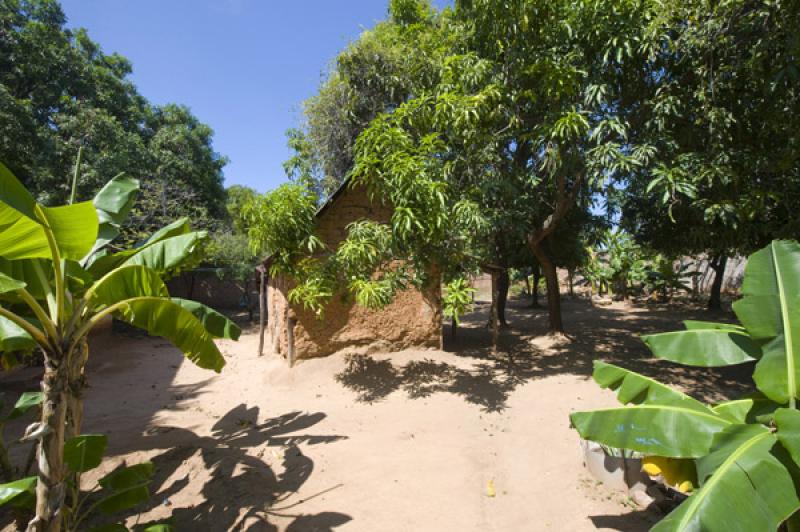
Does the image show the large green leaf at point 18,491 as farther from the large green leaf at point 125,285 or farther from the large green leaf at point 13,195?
the large green leaf at point 13,195

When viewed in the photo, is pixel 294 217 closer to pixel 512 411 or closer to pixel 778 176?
pixel 512 411

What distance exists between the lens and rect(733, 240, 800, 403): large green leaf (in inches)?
86.8

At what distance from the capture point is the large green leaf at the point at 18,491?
2.27 meters

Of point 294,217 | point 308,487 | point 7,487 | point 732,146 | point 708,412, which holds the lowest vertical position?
point 308,487

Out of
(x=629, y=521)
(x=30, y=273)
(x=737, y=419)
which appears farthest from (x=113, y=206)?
(x=629, y=521)

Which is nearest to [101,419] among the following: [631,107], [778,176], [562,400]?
[562,400]

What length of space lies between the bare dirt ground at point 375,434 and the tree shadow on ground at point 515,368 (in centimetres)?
5

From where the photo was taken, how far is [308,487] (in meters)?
4.00

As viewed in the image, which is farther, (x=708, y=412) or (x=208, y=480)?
(x=208, y=480)

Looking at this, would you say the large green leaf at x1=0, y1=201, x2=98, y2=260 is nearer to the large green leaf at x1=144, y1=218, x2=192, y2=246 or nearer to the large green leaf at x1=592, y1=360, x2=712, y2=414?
the large green leaf at x1=144, y1=218, x2=192, y2=246

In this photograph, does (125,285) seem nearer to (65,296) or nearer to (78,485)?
(65,296)

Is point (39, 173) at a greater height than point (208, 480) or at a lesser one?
greater

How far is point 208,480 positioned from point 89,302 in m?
2.59

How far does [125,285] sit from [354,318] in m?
5.38
